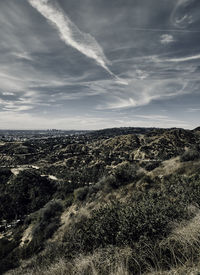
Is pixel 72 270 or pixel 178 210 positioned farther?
pixel 178 210

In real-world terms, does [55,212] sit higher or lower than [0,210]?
higher

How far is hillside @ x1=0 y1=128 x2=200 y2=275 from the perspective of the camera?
3492 mm

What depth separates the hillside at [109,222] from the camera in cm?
349

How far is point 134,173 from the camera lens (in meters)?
28.1

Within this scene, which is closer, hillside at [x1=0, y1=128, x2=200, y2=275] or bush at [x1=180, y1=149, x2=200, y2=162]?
hillside at [x1=0, y1=128, x2=200, y2=275]

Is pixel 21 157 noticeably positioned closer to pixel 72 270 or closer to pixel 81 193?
pixel 81 193

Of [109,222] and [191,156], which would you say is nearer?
[109,222]

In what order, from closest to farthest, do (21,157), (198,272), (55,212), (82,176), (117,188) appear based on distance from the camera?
(198,272), (117,188), (55,212), (82,176), (21,157)

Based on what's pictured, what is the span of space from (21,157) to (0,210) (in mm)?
76262

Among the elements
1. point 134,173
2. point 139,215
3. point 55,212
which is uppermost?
point 139,215

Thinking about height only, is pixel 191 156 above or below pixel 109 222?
above

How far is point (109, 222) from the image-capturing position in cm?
763

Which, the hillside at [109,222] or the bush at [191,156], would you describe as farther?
the bush at [191,156]

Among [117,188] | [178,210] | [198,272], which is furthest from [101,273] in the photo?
[117,188]
